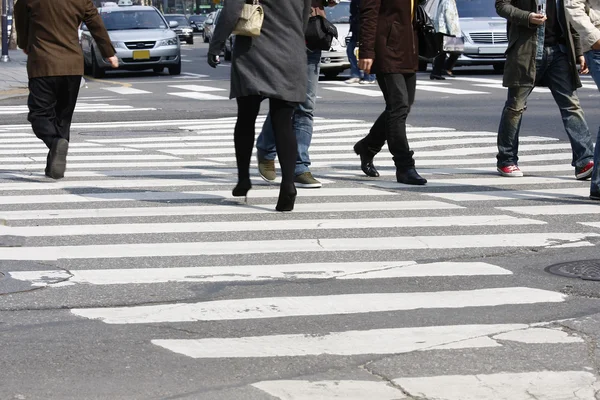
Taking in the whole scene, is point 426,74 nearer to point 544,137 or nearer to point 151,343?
point 544,137

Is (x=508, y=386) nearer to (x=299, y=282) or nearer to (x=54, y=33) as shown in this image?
(x=299, y=282)

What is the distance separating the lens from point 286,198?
841 cm

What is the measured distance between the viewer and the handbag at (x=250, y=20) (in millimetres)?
8094

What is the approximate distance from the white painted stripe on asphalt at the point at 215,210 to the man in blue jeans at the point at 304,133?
80 cm

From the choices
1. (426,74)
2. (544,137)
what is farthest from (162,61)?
(544,137)

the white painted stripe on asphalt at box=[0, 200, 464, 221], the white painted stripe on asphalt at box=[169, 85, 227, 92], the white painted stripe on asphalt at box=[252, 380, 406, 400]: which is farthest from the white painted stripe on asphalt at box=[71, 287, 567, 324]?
the white painted stripe on asphalt at box=[169, 85, 227, 92]

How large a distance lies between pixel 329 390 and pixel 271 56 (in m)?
4.23

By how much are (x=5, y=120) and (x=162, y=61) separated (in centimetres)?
1228

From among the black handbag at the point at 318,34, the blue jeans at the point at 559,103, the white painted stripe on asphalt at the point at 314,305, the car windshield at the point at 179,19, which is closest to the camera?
the white painted stripe on asphalt at the point at 314,305

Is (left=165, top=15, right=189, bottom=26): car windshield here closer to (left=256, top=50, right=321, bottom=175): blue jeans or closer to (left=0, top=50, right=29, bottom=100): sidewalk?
(left=0, top=50, right=29, bottom=100): sidewalk

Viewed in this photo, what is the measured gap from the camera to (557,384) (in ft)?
14.5

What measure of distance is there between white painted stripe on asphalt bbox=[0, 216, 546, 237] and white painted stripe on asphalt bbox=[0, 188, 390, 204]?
1.15 meters

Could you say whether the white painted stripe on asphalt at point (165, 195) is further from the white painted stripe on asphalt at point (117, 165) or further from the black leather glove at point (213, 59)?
the white painted stripe on asphalt at point (117, 165)

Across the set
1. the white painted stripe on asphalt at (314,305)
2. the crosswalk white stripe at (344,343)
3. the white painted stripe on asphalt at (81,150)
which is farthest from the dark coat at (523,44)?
the crosswalk white stripe at (344,343)
